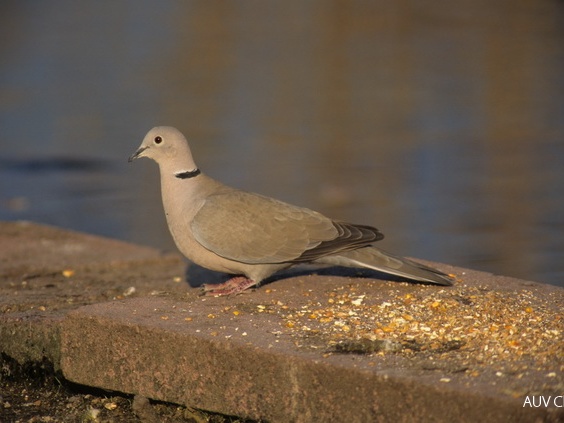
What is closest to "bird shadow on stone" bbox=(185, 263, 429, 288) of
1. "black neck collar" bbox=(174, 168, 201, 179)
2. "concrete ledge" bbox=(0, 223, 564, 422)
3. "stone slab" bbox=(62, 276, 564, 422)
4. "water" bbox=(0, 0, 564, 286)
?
"concrete ledge" bbox=(0, 223, 564, 422)

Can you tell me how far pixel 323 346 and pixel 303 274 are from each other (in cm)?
154

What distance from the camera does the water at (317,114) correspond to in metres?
8.82

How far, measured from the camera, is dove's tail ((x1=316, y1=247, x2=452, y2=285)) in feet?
16.7

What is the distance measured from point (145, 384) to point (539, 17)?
53.1ft

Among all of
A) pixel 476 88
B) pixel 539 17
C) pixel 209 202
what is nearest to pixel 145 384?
pixel 209 202

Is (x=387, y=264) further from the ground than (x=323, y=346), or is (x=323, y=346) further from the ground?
(x=387, y=264)

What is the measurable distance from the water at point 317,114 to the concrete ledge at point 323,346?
253 centimetres

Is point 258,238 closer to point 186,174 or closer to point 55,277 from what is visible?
point 186,174

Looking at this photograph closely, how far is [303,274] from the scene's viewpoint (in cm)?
564

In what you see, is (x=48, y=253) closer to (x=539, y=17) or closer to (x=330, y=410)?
(x=330, y=410)

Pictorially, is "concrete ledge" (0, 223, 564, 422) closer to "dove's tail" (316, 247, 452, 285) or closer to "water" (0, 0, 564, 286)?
"dove's tail" (316, 247, 452, 285)

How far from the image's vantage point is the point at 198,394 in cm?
425

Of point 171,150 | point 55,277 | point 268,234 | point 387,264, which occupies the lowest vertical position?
point 55,277

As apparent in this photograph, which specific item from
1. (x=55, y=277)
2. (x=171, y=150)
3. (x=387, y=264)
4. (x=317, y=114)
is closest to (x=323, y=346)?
(x=387, y=264)
